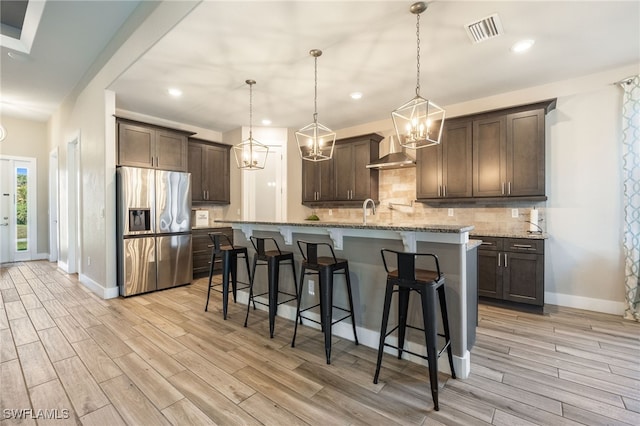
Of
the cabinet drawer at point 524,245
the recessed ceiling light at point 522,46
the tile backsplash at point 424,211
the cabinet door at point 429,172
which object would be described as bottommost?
the cabinet drawer at point 524,245

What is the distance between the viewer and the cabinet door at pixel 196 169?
5.27 meters

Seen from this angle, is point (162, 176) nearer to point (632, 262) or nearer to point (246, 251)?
point (246, 251)

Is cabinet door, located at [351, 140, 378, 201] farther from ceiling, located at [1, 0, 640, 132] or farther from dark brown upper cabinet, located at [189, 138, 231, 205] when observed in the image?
dark brown upper cabinet, located at [189, 138, 231, 205]

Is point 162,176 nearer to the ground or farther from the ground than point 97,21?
nearer to the ground

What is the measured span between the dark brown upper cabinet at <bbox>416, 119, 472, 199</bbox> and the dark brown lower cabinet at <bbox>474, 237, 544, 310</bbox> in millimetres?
849

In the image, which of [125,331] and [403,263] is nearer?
[403,263]

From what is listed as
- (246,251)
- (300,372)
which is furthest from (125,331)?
(300,372)

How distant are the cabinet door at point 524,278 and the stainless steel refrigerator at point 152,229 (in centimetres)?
453

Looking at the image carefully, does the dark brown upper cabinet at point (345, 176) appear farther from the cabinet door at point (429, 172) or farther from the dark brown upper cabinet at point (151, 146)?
the dark brown upper cabinet at point (151, 146)

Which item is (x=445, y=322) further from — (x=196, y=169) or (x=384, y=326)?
(x=196, y=169)

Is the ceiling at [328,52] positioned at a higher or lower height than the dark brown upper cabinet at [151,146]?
higher

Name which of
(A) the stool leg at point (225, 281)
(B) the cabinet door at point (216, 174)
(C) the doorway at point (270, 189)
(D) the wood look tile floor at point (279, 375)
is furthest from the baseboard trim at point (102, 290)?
(C) the doorway at point (270, 189)

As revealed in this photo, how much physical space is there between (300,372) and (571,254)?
3.69 meters

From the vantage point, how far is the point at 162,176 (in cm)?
428
